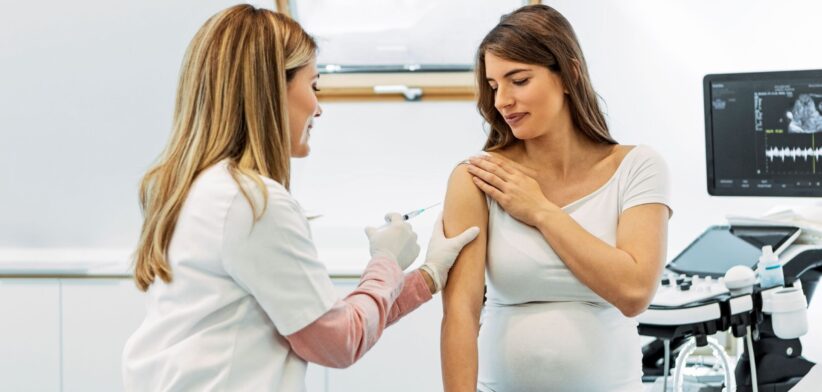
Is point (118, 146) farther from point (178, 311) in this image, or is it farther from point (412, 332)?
point (178, 311)

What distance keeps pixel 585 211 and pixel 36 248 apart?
2.49 meters

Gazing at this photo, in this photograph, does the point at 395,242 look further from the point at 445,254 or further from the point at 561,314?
the point at 561,314

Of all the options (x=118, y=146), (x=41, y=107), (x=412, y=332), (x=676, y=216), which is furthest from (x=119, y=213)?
(x=676, y=216)

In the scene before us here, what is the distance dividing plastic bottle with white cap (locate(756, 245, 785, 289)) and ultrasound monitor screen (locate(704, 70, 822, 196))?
34cm

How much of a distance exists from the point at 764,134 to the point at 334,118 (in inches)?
57.5

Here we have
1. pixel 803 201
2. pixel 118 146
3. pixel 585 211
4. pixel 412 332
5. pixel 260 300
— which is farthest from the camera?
pixel 118 146

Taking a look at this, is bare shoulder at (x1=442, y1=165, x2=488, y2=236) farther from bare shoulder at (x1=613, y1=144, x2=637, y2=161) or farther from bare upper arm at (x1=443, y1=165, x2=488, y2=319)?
bare shoulder at (x1=613, y1=144, x2=637, y2=161)

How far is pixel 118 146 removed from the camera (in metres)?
3.36

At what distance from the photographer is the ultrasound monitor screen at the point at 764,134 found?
230 cm

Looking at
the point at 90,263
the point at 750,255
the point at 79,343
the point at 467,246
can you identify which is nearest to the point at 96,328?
the point at 79,343

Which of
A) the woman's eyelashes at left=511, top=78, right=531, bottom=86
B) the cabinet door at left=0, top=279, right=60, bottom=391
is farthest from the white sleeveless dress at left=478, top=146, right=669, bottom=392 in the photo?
the cabinet door at left=0, top=279, right=60, bottom=391

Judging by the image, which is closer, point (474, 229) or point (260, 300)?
point (260, 300)

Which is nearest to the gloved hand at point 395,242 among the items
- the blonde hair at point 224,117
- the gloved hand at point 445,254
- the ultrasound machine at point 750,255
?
the gloved hand at point 445,254

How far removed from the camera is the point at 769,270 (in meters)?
2.05
